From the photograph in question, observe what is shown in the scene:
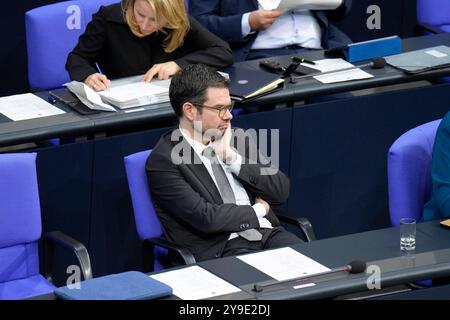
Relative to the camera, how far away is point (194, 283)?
4184 mm

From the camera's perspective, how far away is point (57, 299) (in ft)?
13.2

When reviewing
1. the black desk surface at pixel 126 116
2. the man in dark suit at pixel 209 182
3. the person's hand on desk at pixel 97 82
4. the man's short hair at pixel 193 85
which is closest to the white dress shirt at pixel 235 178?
the man in dark suit at pixel 209 182

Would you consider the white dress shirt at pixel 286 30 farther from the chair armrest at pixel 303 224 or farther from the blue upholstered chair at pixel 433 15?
the chair armrest at pixel 303 224

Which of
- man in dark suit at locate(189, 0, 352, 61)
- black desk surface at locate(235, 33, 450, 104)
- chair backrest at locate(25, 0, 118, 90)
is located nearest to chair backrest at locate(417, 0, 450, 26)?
man in dark suit at locate(189, 0, 352, 61)

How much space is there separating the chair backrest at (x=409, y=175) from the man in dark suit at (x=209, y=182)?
1.42ft

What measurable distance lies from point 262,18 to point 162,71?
76 cm

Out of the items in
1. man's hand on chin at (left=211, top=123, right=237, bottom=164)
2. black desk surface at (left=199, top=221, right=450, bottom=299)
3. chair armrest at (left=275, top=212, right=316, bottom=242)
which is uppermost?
man's hand on chin at (left=211, top=123, right=237, bottom=164)

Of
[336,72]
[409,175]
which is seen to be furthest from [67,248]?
[336,72]

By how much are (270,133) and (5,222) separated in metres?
1.36

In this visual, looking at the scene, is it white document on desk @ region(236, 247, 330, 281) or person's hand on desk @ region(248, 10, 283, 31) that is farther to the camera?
person's hand on desk @ region(248, 10, 283, 31)

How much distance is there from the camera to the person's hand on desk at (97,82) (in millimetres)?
5586

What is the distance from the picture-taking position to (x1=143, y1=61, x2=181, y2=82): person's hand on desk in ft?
18.7

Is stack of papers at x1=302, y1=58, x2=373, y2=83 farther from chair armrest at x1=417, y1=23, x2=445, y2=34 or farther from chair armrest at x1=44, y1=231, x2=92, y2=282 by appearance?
chair armrest at x1=44, y1=231, x2=92, y2=282

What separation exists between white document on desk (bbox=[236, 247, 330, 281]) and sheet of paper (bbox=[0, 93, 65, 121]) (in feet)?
4.43
